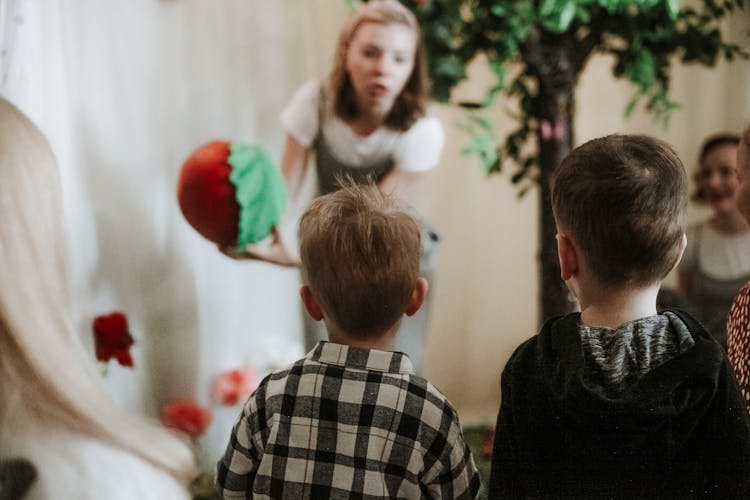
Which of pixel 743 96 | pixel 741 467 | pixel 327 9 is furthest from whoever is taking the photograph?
pixel 743 96

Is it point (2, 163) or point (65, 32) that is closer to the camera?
point (2, 163)

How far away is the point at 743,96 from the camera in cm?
248

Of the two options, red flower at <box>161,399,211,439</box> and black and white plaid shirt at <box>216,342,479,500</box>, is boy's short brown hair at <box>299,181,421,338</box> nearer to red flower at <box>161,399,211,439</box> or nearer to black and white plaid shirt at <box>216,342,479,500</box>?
black and white plaid shirt at <box>216,342,479,500</box>

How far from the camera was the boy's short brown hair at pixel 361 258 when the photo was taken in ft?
3.19

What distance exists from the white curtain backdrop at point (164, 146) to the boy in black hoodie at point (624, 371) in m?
1.11

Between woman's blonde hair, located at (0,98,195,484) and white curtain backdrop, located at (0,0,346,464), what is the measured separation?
0.57 metres

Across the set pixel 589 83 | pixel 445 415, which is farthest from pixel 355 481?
pixel 589 83

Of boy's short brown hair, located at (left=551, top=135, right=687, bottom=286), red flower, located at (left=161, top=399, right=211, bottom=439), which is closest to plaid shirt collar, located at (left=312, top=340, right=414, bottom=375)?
boy's short brown hair, located at (left=551, top=135, right=687, bottom=286)

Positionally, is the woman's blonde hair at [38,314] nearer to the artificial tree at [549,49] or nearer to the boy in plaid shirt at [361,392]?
the boy in plaid shirt at [361,392]

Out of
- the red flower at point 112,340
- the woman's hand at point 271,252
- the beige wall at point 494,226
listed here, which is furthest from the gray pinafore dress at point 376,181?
the beige wall at point 494,226

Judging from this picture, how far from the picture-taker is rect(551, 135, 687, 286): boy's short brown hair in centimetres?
91

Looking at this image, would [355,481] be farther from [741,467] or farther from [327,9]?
[327,9]

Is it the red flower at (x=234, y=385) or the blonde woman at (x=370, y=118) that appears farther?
the red flower at (x=234, y=385)

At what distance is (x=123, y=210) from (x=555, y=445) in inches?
48.9
